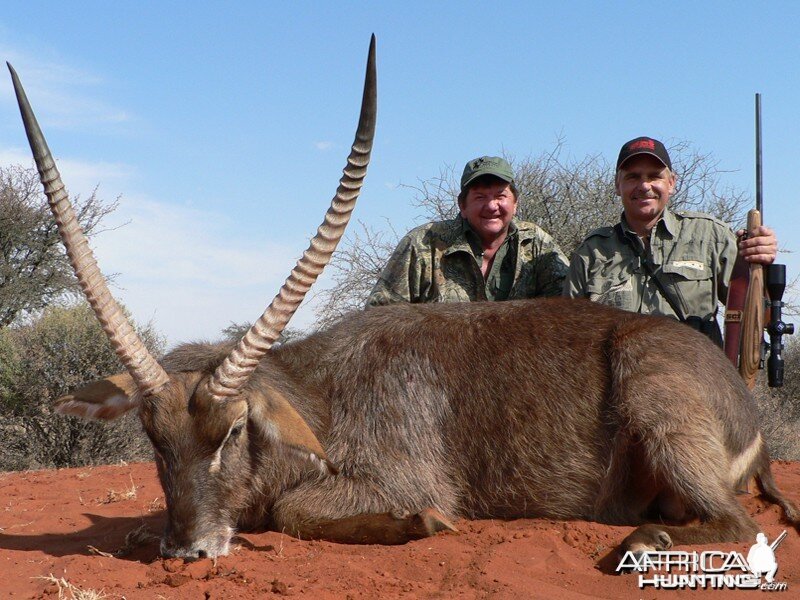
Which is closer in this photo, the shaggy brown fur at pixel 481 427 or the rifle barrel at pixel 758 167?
the shaggy brown fur at pixel 481 427

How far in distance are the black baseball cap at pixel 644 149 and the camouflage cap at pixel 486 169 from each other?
965mm

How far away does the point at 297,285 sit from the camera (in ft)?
14.3

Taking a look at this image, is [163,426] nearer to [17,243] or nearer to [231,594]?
[231,594]

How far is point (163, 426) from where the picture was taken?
13.5ft

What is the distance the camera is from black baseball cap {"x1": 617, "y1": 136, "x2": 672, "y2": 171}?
7.06 m

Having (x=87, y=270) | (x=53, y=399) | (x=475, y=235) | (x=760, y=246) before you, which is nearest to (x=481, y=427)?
(x=87, y=270)

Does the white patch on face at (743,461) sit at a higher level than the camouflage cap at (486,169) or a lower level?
lower

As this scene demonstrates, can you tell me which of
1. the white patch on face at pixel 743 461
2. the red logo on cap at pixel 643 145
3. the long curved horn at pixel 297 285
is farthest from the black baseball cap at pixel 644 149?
Result: the long curved horn at pixel 297 285

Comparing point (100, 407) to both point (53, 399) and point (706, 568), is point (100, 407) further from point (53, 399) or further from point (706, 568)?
point (53, 399)

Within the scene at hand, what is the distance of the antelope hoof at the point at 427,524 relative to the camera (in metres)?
4.45

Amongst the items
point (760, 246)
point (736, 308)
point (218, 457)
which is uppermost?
point (760, 246)

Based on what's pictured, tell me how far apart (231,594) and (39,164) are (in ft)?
7.38

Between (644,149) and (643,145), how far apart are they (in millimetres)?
47

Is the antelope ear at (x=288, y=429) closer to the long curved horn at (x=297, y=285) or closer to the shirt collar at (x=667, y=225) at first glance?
the long curved horn at (x=297, y=285)
